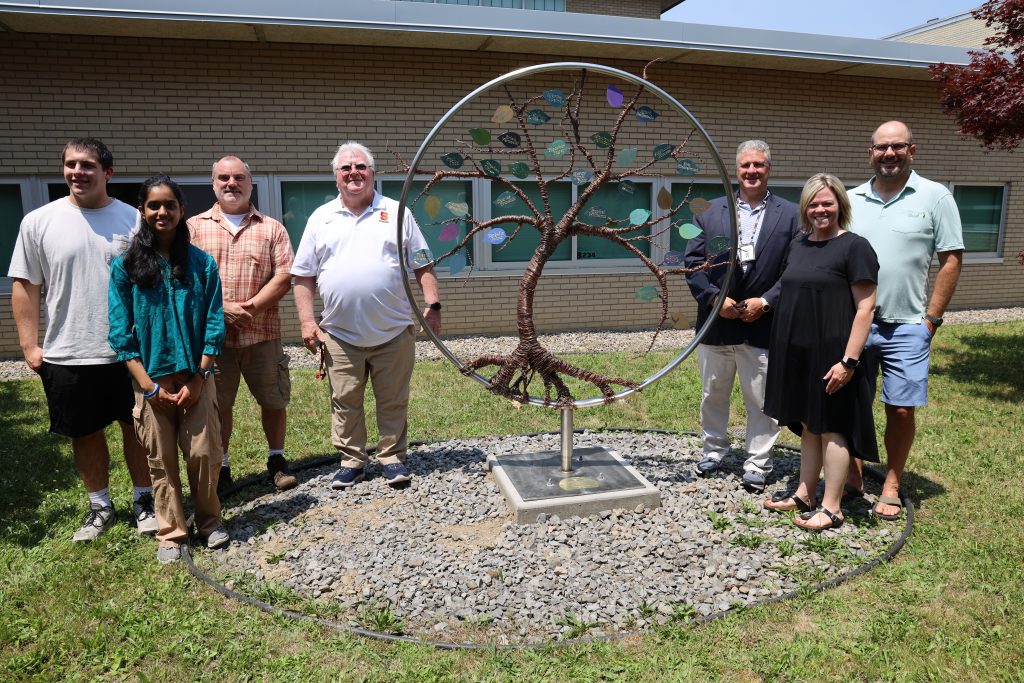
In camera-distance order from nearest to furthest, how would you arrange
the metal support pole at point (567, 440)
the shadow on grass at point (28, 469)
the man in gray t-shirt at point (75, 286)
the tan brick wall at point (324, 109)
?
the man in gray t-shirt at point (75, 286) < the shadow on grass at point (28, 469) < the metal support pole at point (567, 440) < the tan brick wall at point (324, 109)

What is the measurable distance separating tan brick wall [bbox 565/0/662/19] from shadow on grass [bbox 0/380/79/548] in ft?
32.5

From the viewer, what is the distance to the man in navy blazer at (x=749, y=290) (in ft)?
12.5

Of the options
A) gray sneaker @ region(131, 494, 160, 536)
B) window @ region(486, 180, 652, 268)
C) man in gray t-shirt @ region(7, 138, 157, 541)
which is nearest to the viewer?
man in gray t-shirt @ region(7, 138, 157, 541)

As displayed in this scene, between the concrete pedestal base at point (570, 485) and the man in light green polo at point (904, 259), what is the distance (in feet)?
4.34

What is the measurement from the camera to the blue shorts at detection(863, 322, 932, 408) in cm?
356

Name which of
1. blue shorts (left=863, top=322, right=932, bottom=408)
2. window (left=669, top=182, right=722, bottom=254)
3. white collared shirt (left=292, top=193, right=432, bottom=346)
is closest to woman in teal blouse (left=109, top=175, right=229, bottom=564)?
white collared shirt (left=292, top=193, right=432, bottom=346)

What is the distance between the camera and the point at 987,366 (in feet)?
24.1

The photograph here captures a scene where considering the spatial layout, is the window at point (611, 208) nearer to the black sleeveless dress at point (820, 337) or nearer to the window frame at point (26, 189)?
the black sleeveless dress at point (820, 337)

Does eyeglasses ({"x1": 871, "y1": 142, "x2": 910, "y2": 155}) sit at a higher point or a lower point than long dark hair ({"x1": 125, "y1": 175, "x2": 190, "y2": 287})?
higher

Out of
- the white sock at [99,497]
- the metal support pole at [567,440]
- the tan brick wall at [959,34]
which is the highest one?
the tan brick wall at [959,34]

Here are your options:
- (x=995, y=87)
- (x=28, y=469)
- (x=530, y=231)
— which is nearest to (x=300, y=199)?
(x=530, y=231)


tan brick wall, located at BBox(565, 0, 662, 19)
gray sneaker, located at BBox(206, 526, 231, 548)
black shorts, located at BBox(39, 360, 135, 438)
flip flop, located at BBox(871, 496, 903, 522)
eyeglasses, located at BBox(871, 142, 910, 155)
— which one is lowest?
gray sneaker, located at BBox(206, 526, 231, 548)

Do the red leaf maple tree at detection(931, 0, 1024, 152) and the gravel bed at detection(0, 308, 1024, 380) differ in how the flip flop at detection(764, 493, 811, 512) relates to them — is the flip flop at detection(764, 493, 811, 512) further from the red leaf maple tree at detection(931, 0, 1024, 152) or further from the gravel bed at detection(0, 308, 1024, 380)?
the red leaf maple tree at detection(931, 0, 1024, 152)

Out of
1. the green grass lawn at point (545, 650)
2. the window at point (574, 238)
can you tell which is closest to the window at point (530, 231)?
the window at point (574, 238)
